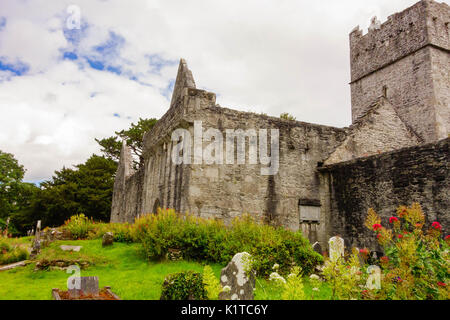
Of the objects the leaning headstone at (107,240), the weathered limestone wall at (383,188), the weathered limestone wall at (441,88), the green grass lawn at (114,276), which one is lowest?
the green grass lawn at (114,276)

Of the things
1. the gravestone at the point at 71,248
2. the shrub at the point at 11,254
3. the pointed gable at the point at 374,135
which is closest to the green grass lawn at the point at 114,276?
the gravestone at the point at 71,248

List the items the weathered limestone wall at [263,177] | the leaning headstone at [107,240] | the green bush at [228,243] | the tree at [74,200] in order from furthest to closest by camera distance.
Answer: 1. the tree at [74,200]
2. the weathered limestone wall at [263,177]
3. the leaning headstone at [107,240]
4. the green bush at [228,243]

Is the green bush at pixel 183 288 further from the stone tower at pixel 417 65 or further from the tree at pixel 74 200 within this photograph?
the tree at pixel 74 200

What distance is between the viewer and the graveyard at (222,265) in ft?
13.8

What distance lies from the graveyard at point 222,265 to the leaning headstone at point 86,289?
0.05 feet

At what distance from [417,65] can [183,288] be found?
80.1 feet

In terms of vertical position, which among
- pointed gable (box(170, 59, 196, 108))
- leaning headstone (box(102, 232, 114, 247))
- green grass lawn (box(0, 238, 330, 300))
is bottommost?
green grass lawn (box(0, 238, 330, 300))

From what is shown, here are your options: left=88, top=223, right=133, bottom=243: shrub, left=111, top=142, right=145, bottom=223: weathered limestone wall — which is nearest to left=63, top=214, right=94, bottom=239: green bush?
left=88, top=223, right=133, bottom=243: shrub

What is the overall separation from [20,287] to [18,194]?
113 feet

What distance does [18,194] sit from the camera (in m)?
36.3

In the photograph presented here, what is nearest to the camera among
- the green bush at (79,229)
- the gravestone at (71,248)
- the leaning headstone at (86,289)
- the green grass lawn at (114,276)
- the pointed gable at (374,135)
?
the leaning headstone at (86,289)

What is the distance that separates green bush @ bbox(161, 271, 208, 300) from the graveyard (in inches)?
0.6

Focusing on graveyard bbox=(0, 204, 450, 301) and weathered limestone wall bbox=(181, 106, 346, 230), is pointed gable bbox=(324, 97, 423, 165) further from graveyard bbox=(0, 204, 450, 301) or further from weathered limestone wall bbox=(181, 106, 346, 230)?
graveyard bbox=(0, 204, 450, 301)

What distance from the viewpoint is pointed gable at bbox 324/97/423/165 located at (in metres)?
13.8
